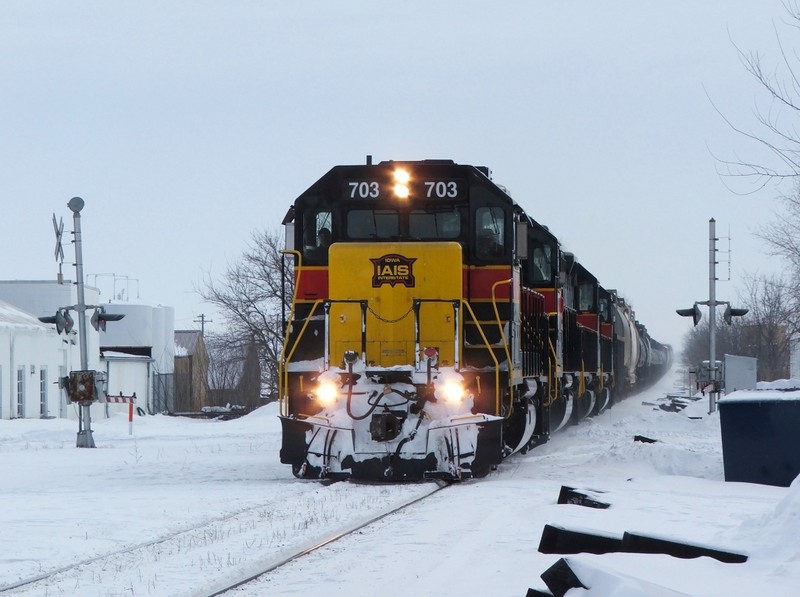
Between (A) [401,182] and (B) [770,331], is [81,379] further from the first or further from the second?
(B) [770,331]

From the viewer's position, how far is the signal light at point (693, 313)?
98.2 feet

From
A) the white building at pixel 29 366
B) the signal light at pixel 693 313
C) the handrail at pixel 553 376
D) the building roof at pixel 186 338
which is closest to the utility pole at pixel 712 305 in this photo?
the signal light at pixel 693 313

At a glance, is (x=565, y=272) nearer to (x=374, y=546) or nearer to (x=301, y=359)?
(x=301, y=359)

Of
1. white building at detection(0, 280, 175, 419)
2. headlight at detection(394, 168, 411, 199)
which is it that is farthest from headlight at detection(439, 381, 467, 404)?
white building at detection(0, 280, 175, 419)

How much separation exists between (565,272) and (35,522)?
38.8 feet

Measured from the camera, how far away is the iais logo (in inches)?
535

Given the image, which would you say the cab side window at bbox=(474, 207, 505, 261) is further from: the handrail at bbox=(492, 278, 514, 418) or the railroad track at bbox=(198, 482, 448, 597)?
the railroad track at bbox=(198, 482, 448, 597)

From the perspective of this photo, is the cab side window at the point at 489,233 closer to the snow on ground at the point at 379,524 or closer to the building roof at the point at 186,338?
the snow on ground at the point at 379,524

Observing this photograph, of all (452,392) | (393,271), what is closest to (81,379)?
(393,271)

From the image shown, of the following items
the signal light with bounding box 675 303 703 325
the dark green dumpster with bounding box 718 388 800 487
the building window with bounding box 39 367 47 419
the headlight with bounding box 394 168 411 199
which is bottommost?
the building window with bounding box 39 367 47 419

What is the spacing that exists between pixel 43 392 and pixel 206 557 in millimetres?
36119

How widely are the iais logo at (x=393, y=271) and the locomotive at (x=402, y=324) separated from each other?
0.01m

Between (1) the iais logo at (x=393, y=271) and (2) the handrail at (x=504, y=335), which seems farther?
(1) the iais logo at (x=393, y=271)

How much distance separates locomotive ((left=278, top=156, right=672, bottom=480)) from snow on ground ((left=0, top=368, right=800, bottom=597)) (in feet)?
1.44
